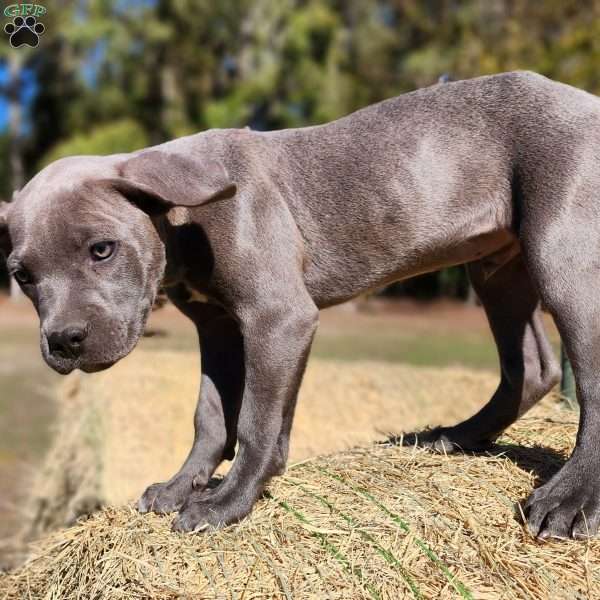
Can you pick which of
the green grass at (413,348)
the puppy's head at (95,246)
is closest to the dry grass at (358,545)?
the puppy's head at (95,246)

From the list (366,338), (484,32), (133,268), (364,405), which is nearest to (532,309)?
(133,268)

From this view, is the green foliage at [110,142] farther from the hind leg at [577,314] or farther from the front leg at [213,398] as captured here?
the hind leg at [577,314]

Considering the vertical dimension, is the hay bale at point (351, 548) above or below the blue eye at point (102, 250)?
below

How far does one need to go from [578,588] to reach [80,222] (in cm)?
224

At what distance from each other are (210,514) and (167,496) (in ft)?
1.43

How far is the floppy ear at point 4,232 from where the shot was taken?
138 inches

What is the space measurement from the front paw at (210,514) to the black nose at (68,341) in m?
0.81

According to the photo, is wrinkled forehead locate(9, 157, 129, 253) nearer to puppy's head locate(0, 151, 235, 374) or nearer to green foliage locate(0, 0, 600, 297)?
puppy's head locate(0, 151, 235, 374)

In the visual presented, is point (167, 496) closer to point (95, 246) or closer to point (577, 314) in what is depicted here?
point (95, 246)

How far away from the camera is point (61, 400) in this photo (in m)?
8.49

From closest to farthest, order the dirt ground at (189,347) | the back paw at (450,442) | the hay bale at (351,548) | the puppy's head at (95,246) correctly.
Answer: the hay bale at (351,548), the puppy's head at (95,246), the back paw at (450,442), the dirt ground at (189,347)

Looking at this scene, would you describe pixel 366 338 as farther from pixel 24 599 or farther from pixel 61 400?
pixel 24 599

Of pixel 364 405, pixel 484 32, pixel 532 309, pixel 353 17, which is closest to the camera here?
pixel 532 309

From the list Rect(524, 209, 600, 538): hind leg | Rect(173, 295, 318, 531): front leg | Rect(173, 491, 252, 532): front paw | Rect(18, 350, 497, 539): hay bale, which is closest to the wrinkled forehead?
Rect(173, 295, 318, 531): front leg
